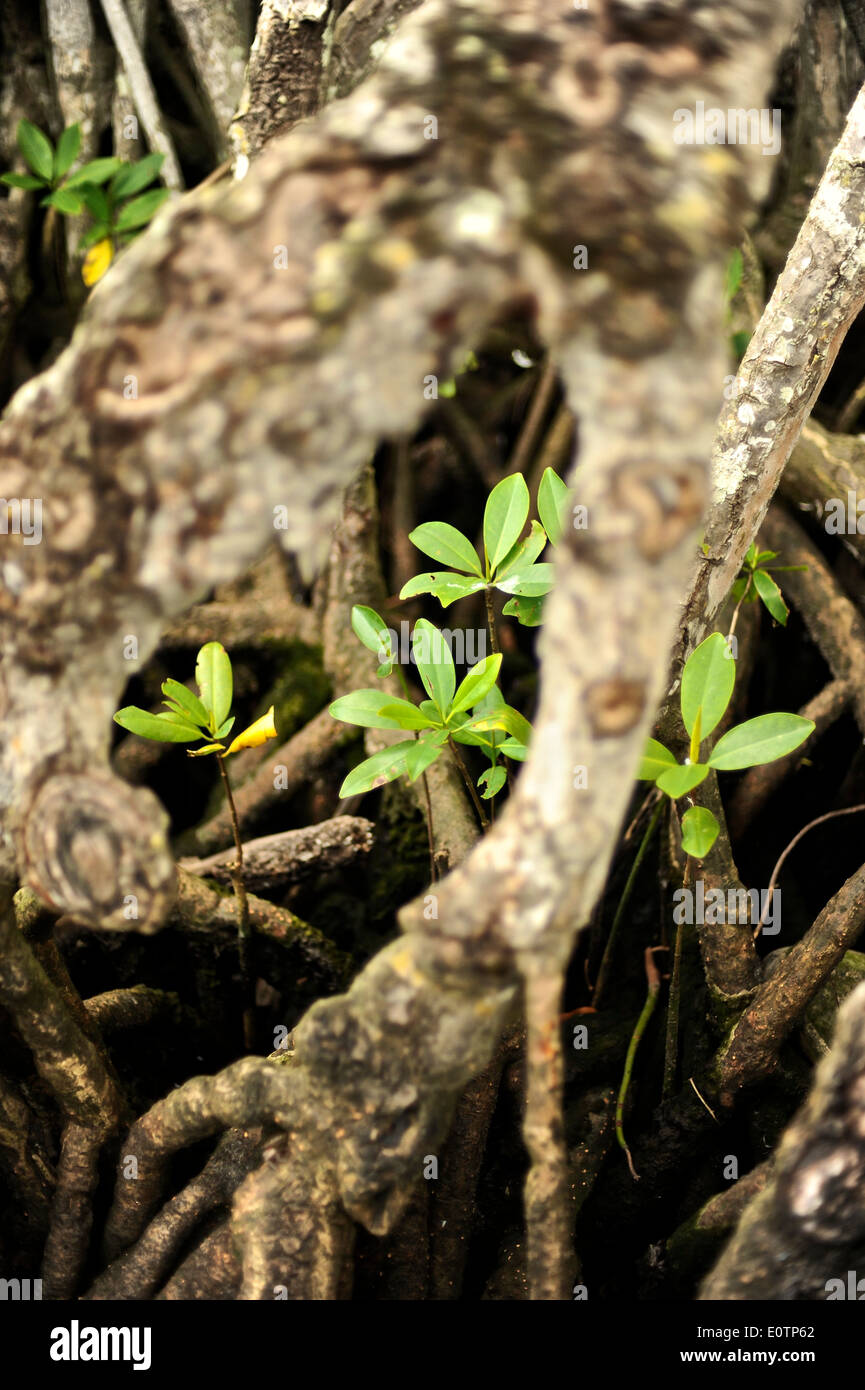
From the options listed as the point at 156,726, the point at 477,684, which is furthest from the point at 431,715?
the point at 156,726

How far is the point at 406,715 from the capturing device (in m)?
1.49

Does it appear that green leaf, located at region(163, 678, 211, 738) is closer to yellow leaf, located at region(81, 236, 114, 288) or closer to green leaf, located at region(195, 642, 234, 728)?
green leaf, located at region(195, 642, 234, 728)

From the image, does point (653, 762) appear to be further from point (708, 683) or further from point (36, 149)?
point (36, 149)

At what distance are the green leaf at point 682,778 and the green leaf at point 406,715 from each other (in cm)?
36

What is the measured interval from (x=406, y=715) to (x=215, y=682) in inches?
14.3

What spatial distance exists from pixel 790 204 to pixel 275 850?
90.8 inches

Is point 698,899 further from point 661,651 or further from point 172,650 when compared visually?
point 172,650

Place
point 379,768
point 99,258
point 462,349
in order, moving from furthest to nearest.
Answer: point 99,258 → point 379,768 → point 462,349

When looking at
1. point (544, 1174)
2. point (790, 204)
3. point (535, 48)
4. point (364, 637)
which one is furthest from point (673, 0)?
point (790, 204)

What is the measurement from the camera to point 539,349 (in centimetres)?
314

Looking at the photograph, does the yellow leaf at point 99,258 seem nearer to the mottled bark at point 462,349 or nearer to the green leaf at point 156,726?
the green leaf at point 156,726

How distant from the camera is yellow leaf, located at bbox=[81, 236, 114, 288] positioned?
264 centimetres

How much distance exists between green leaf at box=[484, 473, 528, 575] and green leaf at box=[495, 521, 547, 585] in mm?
14

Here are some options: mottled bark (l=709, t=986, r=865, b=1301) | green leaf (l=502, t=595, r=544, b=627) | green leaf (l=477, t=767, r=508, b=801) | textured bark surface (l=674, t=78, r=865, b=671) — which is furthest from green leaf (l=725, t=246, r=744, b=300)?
mottled bark (l=709, t=986, r=865, b=1301)
